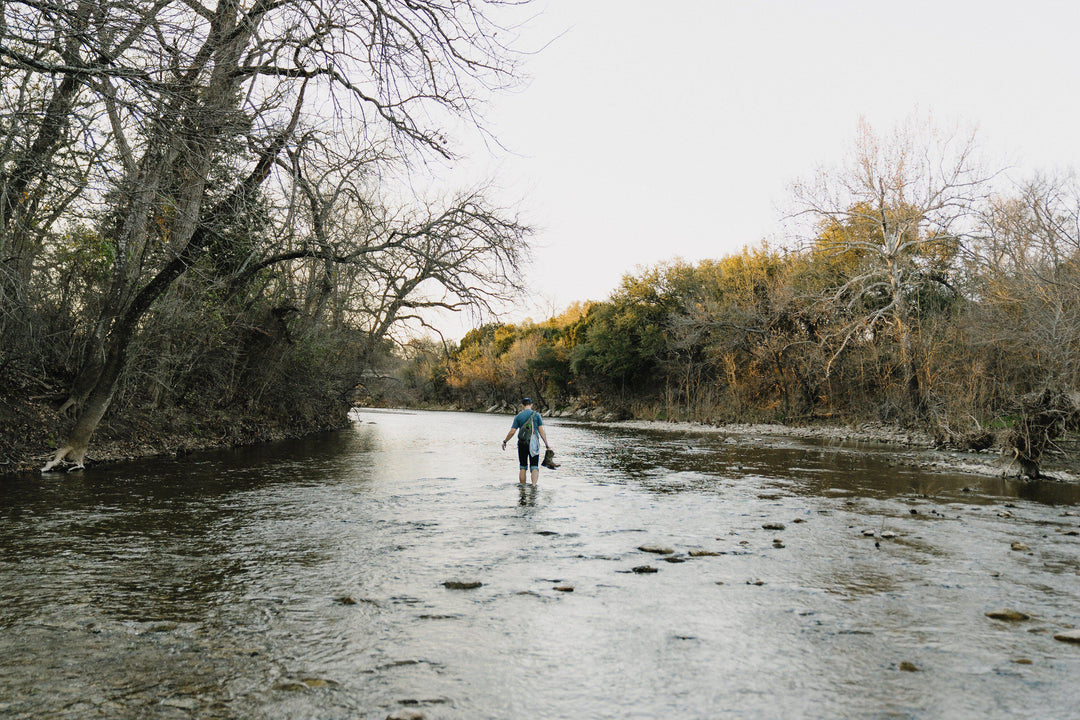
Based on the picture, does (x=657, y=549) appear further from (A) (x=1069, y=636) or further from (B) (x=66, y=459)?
(B) (x=66, y=459)

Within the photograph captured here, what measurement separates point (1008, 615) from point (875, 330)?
31.1 metres

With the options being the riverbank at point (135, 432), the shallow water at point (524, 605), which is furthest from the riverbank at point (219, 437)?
the shallow water at point (524, 605)

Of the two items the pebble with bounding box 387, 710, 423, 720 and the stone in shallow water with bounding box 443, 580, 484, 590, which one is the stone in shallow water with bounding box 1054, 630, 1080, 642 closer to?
the stone in shallow water with bounding box 443, 580, 484, 590

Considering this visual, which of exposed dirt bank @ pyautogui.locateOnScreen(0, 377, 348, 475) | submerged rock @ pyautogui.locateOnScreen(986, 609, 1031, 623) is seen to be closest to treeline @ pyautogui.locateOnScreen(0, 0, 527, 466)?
exposed dirt bank @ pyautogui.locateOnScreen(0, 377, 348, 475)

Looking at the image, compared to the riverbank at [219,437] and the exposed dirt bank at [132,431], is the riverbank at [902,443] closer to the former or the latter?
the riverbank at [219,437]

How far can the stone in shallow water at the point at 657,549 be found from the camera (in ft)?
27.7

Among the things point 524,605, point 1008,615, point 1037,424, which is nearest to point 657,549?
point 524,605

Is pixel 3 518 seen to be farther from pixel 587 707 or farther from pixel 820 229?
pixel 820 229

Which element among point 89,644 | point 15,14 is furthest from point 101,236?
point 89,644

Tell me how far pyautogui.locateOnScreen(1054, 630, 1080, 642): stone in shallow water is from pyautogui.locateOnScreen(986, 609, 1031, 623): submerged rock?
0.41 meters

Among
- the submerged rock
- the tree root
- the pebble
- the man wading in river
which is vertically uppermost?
the man wading in river

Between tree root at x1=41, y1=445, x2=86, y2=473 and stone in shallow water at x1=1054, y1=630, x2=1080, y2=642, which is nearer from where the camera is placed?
stone in shallow water at x1=1054, y1=630, x2=1080, y2=642

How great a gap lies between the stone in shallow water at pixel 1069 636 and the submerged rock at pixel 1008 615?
1.36 feet

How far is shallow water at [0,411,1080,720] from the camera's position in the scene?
14.1 ft
